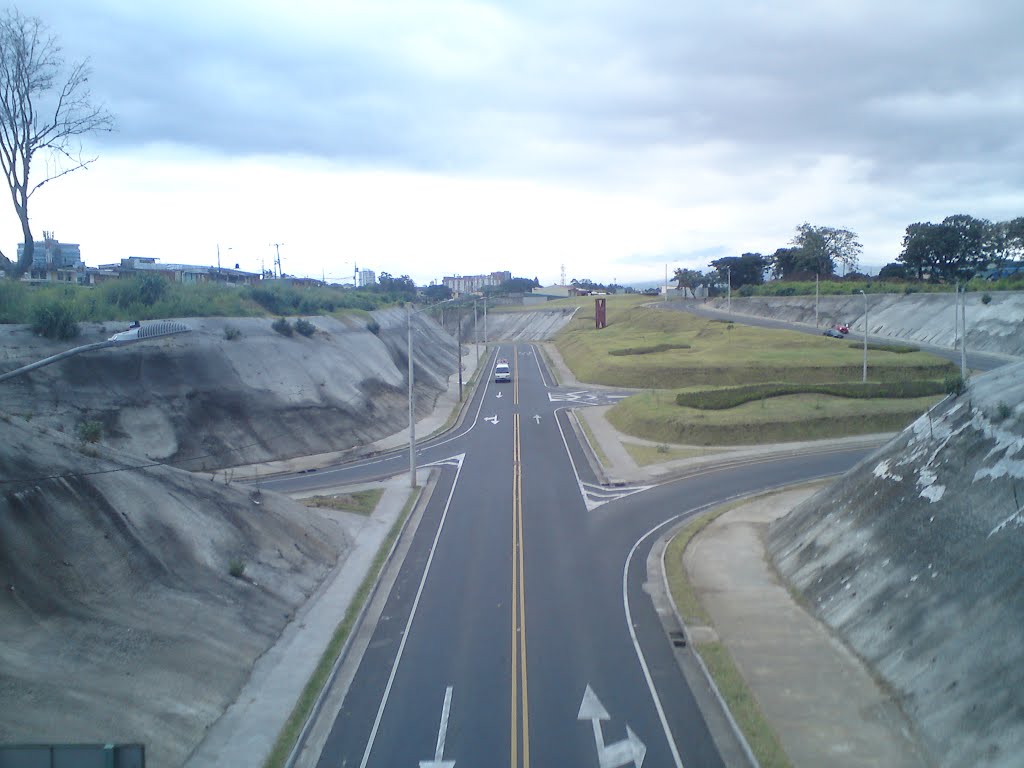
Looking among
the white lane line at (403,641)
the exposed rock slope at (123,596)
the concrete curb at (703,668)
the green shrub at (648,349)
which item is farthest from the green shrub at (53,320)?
the green shrub at (648,349)

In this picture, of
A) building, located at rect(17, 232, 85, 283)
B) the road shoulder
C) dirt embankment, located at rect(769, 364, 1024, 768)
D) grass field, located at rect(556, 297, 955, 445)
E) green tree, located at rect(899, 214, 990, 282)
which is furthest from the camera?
green tree, located at rect(899, 214, 990, 282)

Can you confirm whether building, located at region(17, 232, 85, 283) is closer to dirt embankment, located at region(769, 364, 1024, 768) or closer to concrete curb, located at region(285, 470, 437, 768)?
concrete curb, located at region(285, 470, 437, 768)

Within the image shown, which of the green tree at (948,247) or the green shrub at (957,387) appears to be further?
the green tree at (948,247)

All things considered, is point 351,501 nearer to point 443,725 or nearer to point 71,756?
point 443,725

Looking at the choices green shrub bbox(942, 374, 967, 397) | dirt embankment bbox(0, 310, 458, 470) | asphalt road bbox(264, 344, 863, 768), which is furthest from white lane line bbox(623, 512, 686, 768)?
dirt embankment bbox(0, 310, 458, 470)

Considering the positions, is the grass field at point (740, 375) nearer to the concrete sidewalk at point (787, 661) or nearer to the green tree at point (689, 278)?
the concrete sidewalk at point (787, 661)

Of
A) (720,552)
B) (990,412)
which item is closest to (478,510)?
(720,552)
